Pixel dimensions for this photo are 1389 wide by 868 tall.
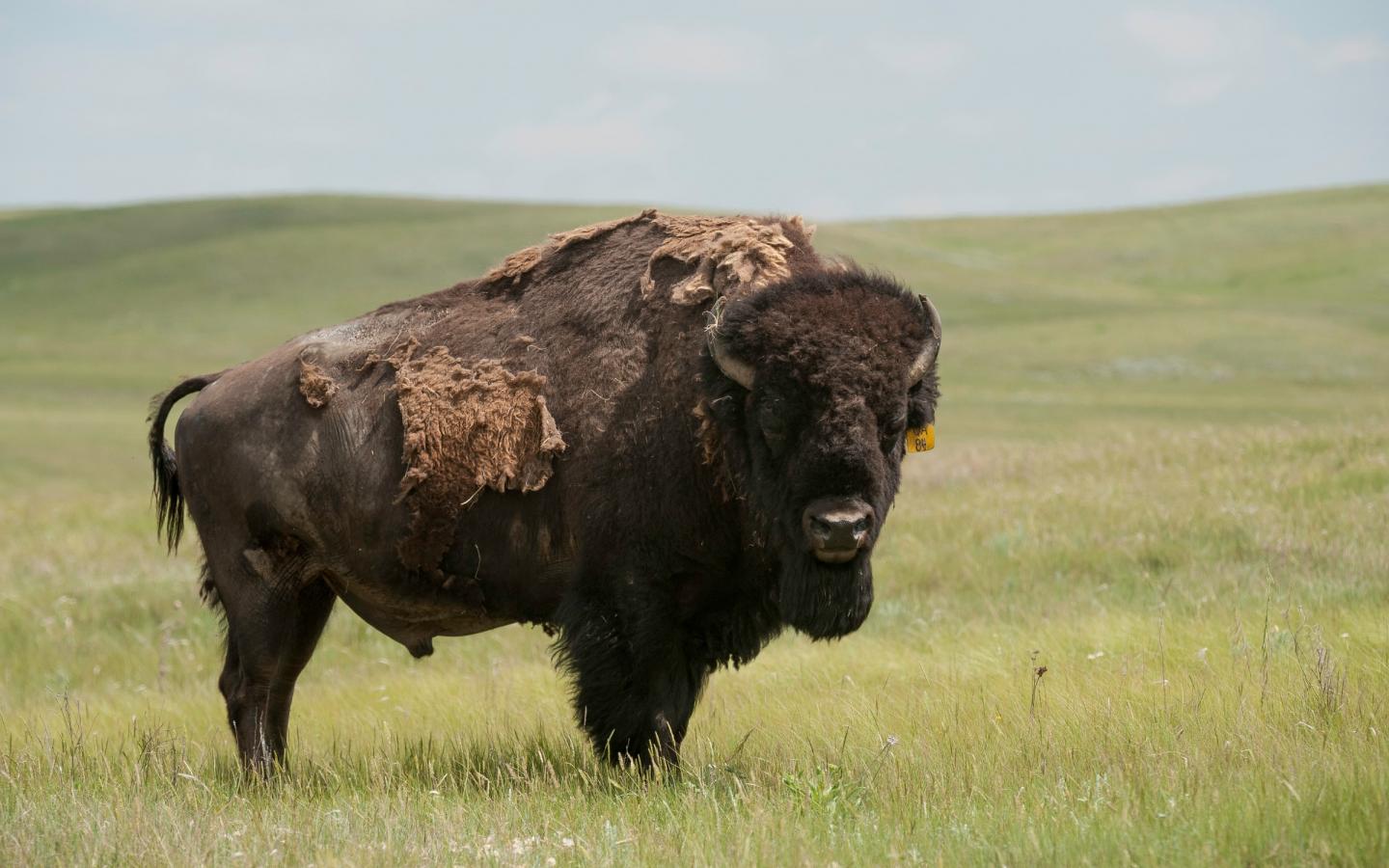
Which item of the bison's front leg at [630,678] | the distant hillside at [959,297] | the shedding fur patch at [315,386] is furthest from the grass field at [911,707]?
the distant hillside at [959,297]

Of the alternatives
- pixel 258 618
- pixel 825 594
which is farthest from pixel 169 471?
pixel 825 594

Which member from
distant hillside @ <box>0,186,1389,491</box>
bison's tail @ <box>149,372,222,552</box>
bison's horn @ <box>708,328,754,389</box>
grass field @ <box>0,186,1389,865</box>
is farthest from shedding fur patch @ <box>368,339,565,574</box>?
distant hillside @ <box>0,186,1389,491</box>

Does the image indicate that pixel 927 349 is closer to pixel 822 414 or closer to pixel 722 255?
pixel 822 414

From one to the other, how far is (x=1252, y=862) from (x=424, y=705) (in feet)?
16.3

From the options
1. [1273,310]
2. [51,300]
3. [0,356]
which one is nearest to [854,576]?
[0,356]

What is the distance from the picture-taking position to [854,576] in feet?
18.0

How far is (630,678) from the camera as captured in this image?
19.2 ft

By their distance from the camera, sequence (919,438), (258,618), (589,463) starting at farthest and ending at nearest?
(258,618) → (589,463) → (919,438)

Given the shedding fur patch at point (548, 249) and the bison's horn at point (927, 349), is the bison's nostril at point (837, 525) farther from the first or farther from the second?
the shedding fur patch at point (548, 249)

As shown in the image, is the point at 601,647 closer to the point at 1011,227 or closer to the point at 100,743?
the point at 100,743

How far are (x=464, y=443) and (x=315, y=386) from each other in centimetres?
87

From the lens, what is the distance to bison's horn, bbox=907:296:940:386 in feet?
18.4

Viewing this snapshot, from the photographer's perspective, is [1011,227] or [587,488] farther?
[1011,227]

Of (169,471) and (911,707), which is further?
(169,471)
